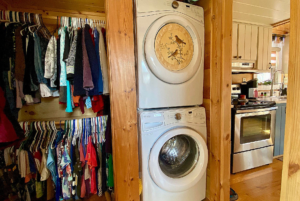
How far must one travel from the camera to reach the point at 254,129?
2061mm

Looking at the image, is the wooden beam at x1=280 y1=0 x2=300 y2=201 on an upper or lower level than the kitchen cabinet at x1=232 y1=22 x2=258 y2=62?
lower

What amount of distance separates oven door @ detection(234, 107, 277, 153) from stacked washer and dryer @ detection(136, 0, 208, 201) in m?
0.91

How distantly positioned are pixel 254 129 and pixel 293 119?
196cm

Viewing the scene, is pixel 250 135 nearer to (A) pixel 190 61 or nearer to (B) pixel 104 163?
(A) pixel 190 61

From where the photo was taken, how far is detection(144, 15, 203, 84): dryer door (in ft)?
3.63

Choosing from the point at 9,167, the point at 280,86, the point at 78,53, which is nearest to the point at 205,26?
the point at 78,53

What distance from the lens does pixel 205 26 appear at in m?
1.37

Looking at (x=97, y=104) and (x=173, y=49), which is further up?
(x=173, y=49)

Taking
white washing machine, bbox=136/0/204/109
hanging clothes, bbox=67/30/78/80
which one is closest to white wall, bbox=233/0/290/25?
white washing machine, bbox=136/0/204/109

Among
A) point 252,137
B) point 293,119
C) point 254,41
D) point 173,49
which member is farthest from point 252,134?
point 293,119

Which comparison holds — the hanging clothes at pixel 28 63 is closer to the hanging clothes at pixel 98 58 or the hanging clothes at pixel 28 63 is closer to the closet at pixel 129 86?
the closet at pixel 129 86

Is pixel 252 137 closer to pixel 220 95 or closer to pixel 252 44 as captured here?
pixel 220 95

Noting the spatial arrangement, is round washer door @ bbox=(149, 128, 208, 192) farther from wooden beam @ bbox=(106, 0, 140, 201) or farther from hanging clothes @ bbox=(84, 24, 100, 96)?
hanging clothes @ bbox=(84, 24, 100, 96)

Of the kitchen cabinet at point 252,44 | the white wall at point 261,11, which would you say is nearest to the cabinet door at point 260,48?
the kitchen cabinet at point 252,44
